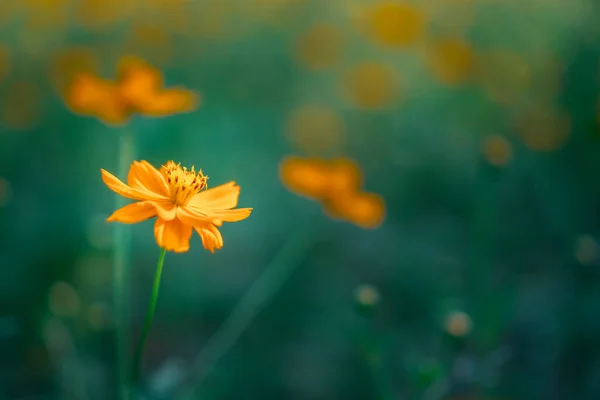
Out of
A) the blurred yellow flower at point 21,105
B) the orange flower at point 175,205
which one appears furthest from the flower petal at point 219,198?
the blurred yellow flower at point 21,105

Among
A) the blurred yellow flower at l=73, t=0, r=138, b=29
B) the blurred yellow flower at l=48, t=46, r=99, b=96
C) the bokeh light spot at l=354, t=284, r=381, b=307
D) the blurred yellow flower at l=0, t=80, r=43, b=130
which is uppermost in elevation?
the bokeh light spot at l=354, t=284, r=381, b=307

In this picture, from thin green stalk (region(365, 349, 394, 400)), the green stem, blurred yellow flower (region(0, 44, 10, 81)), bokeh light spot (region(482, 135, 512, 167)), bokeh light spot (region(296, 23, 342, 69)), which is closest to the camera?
the green stem

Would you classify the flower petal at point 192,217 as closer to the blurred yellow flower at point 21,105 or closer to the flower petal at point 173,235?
the flower petal at point 173,235

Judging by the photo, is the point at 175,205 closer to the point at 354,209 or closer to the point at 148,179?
the point at 148,179

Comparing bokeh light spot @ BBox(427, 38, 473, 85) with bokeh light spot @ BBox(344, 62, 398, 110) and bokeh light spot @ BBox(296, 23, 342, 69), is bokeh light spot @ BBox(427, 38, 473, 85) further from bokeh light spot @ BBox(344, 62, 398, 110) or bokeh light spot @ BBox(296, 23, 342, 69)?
bokeh light spot @ BBox(296, 23, 342, 69)

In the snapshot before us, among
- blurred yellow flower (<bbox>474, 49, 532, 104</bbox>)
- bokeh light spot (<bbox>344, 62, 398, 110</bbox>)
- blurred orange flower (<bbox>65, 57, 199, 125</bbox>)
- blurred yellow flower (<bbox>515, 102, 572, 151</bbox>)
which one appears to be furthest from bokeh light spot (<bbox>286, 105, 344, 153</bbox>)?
blurred orange flower (<bbox>65, 57, 199, 125</bbox>)

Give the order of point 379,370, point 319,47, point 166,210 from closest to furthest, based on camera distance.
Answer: point 166,210, point 379,370, point 319,47

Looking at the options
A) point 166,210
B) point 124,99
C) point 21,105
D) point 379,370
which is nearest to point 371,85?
point 21,105
